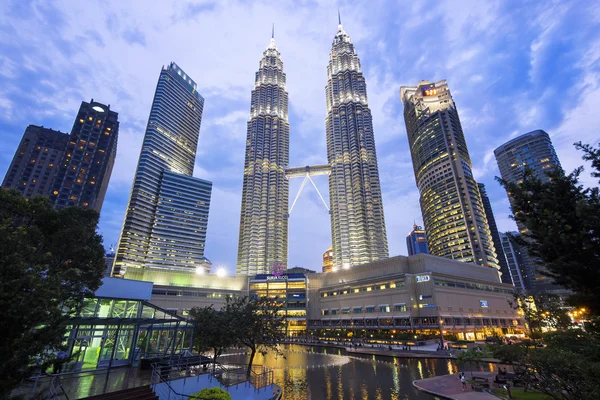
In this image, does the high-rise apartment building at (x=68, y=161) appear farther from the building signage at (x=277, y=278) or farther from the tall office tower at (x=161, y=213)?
the building signage at (x=277, y=278)

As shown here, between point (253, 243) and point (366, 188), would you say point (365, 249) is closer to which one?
point (366, 188)

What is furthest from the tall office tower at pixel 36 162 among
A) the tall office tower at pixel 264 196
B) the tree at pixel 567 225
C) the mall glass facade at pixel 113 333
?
the tree at pixel 567 225

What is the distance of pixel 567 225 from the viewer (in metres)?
13.8

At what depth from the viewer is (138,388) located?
53.1 ft

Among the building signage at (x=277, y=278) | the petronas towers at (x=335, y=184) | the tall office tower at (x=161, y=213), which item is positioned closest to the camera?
the building signage at (x=277, y=278)

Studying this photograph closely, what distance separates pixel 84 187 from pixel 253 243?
276 feet

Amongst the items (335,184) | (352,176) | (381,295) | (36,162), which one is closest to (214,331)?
(381,295)

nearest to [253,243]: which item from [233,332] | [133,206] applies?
[133,206]

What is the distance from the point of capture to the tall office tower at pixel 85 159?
129 meters

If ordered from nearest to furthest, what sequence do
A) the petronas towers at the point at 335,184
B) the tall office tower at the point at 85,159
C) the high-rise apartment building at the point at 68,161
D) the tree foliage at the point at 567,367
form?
the tree foliage at the point at 567,367, the tall office tower at the point at 85,159, the high-rise apartment building at the point at 68,161, the petronas towers at the point at 335,184

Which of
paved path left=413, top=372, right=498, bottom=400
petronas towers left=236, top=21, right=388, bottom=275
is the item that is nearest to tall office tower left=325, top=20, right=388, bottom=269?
petronas towers left=236, top=21, right=388, bottom=275

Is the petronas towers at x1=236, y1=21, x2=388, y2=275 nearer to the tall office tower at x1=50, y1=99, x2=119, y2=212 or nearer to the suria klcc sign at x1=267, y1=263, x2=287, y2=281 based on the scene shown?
the suria klcc sign at x1=267, y1=263, x2=287, y2=281

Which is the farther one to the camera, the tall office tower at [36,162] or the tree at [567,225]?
the tall office tower at [36,162]

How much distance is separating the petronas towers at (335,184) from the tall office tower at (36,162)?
9447 centimetres
